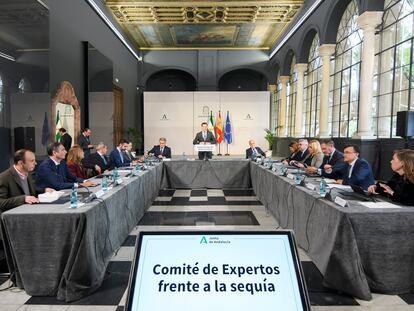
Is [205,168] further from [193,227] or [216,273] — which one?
[216,273]

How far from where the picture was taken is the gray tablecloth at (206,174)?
7109 millimetres

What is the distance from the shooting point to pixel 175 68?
15438 millimetres

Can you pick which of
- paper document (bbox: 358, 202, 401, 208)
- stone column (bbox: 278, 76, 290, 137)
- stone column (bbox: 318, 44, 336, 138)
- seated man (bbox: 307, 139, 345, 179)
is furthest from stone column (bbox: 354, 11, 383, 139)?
stone column (bbox: 278, 76, 290, 137)

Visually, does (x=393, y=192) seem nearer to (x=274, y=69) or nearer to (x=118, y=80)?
(x=118, y=80)

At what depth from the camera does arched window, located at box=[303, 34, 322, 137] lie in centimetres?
1064

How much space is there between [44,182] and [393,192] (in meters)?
3.31

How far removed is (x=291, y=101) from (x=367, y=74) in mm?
6906

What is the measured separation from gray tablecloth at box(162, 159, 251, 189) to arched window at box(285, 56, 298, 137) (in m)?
6.56

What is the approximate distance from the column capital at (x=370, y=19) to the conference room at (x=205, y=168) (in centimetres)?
3

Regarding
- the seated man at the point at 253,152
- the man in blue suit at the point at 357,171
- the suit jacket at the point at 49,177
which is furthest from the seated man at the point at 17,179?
the seated man at the point at 253,152

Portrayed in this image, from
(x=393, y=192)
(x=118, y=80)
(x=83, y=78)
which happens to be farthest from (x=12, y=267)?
(x=118, y=80)

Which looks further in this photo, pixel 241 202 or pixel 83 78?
pixel 83 78

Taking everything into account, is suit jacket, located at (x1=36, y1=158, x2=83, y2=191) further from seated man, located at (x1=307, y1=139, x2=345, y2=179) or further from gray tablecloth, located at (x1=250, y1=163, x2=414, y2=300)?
seated man, located at (x1=307, y1=139, x2=345, y2=179)

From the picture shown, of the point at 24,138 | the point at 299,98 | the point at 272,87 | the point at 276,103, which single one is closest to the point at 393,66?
the point at 299,98
